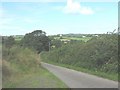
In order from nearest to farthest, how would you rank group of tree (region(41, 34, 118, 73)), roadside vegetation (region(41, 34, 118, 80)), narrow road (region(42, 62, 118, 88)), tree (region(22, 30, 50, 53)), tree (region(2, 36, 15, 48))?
narrow road (region(42, 62, 118, 88))
roadside vegetation (region(41, 34, 118, 80))
tree (region(2, 36, 15, 48))
group of tree (region(41, 34, 118, 73))
tree (region(22, 30, 50, 53))

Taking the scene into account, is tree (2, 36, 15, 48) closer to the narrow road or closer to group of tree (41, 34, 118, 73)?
the narrow road

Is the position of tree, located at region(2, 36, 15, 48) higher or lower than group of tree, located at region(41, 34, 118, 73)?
higher

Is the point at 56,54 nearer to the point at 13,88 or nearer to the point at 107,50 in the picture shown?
the point at 107,50

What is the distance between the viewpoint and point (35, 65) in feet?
98.9

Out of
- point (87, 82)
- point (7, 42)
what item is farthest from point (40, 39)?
point (87, 82)

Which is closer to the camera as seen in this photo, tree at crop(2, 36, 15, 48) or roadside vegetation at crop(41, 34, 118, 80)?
roadside vegetation at crop(41, 34, 118, 80)

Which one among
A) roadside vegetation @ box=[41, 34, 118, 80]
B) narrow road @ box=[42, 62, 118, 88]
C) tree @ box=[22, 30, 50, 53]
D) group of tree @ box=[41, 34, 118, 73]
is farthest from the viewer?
tree @ box=[22, 30, 50, 53]

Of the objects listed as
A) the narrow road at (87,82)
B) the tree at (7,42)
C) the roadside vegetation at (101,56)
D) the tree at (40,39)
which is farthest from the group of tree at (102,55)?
the tree at (40,39)

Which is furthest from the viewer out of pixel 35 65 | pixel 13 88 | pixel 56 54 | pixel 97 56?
pixel 56 54

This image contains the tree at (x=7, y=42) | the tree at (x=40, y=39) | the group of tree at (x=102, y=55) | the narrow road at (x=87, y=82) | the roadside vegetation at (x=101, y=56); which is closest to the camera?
the narrow road at (x=87, y=82)

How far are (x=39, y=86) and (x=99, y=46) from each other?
1921 centimetres

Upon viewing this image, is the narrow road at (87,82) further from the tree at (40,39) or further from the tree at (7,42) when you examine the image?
the tree at (40,39)

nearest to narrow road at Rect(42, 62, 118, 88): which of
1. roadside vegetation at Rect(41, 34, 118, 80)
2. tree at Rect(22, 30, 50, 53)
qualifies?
roadside vegetation at Rect(41, 34, 118, 80)

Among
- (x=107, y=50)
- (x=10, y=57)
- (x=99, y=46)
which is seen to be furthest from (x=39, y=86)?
(x=99, y=46)
